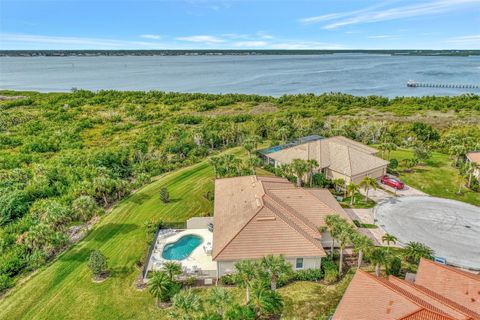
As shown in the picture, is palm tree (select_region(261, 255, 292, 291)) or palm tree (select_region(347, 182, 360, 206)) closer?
palm tree (select_region(261, 255, 292, 291))

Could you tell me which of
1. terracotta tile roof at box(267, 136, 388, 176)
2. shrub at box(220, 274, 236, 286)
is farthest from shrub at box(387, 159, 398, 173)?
shrub at box(220, 274, 236, 286)

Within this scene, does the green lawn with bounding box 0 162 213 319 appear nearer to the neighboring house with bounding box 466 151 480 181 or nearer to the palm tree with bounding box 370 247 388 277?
the palm tree with bounding box 370 247 388 277

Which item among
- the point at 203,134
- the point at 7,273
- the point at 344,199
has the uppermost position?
the point at 203,134

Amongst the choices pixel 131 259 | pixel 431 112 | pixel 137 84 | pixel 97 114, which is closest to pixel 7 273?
pixel 131 259

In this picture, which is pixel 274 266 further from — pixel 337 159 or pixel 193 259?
pixel 337 159

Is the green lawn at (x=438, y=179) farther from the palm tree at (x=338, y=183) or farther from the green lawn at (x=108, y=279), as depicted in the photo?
the green lawn at (x=108, y=279)

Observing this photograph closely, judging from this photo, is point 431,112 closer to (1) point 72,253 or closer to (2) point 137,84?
(1) point 72,253

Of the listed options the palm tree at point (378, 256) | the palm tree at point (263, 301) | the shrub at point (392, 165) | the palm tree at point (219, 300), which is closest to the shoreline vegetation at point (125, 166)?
the shrub at point (392, 165)
